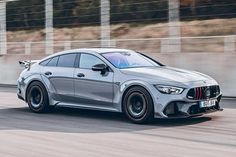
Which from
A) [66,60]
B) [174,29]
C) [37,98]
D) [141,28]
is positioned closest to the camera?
[66,60]

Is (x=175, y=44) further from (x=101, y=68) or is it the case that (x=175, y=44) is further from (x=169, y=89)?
(x=169, y=89)

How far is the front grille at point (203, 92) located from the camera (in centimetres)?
1080

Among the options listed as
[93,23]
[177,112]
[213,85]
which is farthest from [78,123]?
[93,23]

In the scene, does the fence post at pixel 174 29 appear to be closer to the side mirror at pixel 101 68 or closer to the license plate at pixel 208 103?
the side mirror at pixel 101 68

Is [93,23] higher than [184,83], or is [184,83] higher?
[93,23]

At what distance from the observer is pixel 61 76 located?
41.1 feet

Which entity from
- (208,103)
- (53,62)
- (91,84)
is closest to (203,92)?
(208,103)

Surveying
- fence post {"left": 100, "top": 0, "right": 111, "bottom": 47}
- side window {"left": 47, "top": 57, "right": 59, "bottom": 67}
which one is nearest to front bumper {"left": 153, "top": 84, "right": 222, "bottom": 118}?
side window {"left": 47, "top": 57, "right": 59, "bottom": 67}

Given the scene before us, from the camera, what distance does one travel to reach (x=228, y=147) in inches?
341

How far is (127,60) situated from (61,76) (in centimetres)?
→ 146

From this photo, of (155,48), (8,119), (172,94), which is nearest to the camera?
(172,94)

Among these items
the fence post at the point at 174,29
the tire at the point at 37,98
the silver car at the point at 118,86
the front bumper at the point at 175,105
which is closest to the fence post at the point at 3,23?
the fence post at the point at 174,29

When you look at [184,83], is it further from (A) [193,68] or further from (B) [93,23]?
(B) [93,23]

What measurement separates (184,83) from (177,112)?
0.53 m
